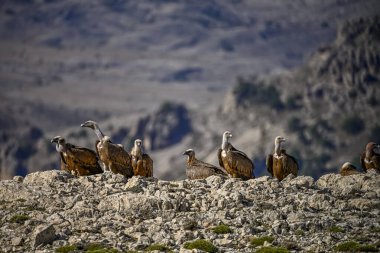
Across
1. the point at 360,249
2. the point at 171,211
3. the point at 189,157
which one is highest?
the point at 189,157

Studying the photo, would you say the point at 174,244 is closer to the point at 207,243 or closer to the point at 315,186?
the point at 207,243

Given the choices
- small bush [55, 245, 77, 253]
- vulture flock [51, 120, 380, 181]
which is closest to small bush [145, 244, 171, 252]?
small bush [55, 245, 77, 253]

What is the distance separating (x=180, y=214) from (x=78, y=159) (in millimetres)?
7889

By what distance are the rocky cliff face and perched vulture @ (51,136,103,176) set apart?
292 cm

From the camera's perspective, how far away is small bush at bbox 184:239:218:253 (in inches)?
1340

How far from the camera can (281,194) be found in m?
39.2

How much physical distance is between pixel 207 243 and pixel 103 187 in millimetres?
6222

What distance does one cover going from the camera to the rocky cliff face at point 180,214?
34844 millimetres

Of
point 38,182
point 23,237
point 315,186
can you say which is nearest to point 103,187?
point 38,182

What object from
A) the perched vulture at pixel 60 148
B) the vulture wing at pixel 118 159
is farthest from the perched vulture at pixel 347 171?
the perched vulture at pixel 60 148

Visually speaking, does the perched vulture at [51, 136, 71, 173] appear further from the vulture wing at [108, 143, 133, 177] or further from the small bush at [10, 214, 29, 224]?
the small bush at [10, 214, 29, 224]

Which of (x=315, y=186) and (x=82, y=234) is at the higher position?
(x=315, y=186)

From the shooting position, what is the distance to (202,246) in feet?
112

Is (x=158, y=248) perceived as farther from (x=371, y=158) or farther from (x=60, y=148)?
(x=371, y=158)
